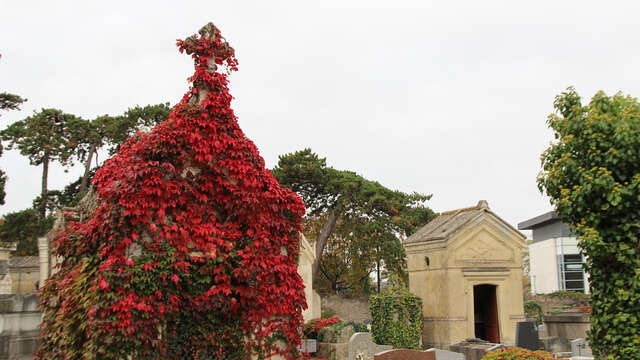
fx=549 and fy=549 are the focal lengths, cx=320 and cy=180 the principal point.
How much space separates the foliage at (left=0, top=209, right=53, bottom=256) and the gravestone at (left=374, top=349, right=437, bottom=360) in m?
24.7

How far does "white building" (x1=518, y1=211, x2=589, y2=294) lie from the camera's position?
1578 inches

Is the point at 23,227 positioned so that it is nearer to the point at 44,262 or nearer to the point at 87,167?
the point at 87,167

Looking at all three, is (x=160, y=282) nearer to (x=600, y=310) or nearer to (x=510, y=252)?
(x=600, y=310)

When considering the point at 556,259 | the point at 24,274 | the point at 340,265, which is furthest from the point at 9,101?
the point at 556,259

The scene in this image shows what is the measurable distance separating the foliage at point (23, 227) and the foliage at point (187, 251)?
25093mm

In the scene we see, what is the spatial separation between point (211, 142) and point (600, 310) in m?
7.07

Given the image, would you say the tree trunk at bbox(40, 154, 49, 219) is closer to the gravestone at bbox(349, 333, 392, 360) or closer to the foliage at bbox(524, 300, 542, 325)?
the gravestone at bbox(349, 333, 392, 360)

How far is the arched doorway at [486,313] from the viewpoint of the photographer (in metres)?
21.4

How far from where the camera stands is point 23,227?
106 ft

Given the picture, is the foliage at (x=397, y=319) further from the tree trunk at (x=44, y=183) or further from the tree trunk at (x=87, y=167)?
the tree trunk at (x=44, y=183)

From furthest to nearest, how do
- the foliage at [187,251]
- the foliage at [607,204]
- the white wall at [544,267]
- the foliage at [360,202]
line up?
the white wall at [544,267] → the foliage at [360,202] → the foliage at [607,204] → the foliage at [187,251]

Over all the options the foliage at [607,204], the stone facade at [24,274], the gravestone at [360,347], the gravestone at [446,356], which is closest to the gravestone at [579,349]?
the gravestone at [446,356]

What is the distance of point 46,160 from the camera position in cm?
3588

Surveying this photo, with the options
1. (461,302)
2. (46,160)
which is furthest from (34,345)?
(46,160)
